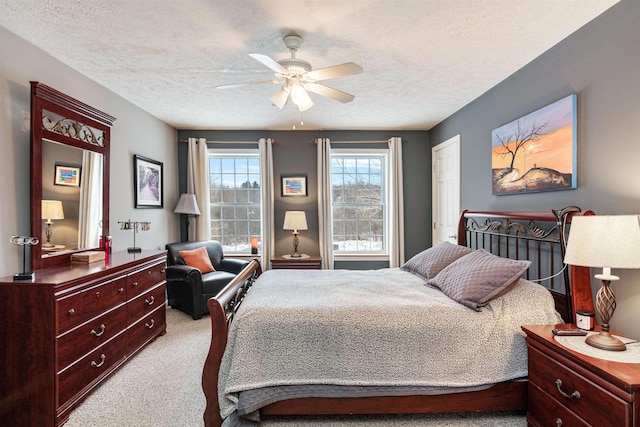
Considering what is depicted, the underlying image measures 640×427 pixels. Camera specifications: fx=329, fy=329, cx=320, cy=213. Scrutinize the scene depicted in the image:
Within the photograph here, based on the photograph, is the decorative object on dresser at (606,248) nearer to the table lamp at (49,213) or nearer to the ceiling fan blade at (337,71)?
the ceiling fan blade at (337,71)

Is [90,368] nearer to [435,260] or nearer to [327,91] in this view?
[327,91]

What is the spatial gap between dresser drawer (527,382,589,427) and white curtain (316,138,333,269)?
11.0ft

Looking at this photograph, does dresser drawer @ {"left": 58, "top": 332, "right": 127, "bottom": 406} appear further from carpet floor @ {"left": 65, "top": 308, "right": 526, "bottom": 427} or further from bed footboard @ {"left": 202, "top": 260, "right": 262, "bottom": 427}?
bed footboard @ {"left": 202, "top": 260, "right": 262, "bottom": 427}

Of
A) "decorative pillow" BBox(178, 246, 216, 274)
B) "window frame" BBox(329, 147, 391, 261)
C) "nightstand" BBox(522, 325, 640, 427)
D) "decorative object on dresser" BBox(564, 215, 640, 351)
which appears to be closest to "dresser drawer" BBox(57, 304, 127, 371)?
"decorative pillow" BBox(178, 246, 216, 274)

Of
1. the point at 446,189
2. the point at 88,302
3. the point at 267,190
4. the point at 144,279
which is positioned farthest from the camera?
the point at 267,190

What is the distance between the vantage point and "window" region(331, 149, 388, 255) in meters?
5.34

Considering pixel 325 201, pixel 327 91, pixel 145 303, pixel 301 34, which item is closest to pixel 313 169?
pixel 325 201

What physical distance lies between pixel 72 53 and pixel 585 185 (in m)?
3.96

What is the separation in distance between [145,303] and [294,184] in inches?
108

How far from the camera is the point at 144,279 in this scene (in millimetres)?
3090

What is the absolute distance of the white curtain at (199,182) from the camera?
501 cm

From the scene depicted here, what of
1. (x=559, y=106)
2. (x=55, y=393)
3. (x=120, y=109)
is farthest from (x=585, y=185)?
(x=120, y=109)

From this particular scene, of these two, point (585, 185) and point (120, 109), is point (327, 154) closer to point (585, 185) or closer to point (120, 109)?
point (120, 109)

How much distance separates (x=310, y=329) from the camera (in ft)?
6.36
